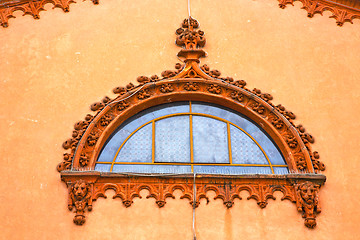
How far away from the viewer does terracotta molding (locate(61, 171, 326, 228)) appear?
32.9 ft

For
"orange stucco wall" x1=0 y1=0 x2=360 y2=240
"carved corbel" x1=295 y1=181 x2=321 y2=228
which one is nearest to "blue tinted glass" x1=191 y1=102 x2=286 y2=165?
"orange stucco wall" x1=0 y1=0 x2=360 y2=240

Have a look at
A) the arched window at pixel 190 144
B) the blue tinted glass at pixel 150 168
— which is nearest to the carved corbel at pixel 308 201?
the arched window at pixel 190 144

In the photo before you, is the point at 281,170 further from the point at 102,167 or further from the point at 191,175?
the point at 102,167

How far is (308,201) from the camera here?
398 inches

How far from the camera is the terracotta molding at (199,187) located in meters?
10.0

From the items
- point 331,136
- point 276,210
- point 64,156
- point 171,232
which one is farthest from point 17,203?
point 331,136

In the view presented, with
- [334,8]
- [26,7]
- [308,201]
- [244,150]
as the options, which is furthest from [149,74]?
[334,8]

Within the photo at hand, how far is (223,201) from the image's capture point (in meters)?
10.1

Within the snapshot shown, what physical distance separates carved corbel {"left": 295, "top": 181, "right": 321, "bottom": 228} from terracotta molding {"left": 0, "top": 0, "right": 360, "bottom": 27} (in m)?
3.44

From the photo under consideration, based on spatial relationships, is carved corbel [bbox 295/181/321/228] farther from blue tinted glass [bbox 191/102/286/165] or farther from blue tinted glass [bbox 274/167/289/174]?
blue tinted glass [bbox 191/102/286/165]

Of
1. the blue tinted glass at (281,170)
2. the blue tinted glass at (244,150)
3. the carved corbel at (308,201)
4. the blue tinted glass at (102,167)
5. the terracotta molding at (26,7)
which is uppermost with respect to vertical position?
the terracotta molding at (26,7)

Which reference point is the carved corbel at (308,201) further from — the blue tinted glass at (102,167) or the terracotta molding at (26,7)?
the terracotta molding at (26,7)

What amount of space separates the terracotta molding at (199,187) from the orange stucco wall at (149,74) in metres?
0.11

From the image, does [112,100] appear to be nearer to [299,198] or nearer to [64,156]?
[64,156]
